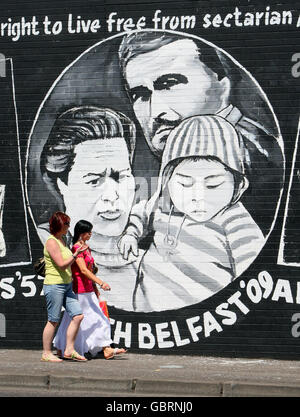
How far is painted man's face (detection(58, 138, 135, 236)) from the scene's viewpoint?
13.4m

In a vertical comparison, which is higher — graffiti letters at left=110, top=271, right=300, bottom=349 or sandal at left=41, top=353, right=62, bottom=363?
graffiti letters at left=110, top=271, right=300, bottom=349

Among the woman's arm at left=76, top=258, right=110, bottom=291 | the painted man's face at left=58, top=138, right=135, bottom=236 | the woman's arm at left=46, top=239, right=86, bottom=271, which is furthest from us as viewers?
the painted man's face at left=58, top=138, right=135, bottom=236

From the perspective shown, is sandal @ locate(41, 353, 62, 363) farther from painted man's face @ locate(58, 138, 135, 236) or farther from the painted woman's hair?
the painted woman's hair

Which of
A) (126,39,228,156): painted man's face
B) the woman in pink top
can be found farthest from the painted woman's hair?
the woman in pink top

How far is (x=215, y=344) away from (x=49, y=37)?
463 cm

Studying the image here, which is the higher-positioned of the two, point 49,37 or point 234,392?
point 49,37

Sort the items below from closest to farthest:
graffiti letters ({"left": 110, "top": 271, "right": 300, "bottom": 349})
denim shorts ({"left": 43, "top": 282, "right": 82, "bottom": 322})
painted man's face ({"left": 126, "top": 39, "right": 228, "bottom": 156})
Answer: denim shorts ({"left": 43, "top": 282, "right": 82, "bottom": 322})
graffiti letters ({"left": 110, "top": 271, "right": 300, "bottom": 349})
painted man's face ({"left": 126, "top": 39, "right": 228, "bottom": 156})

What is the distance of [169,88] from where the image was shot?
13.3 meters

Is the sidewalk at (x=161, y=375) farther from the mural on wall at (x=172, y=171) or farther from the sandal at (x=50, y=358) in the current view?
the mural on wall at (x=172, y=171)

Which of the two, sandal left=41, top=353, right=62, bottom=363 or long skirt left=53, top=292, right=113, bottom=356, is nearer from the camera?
sandal left=41, top=353, right=62, bottom=363
